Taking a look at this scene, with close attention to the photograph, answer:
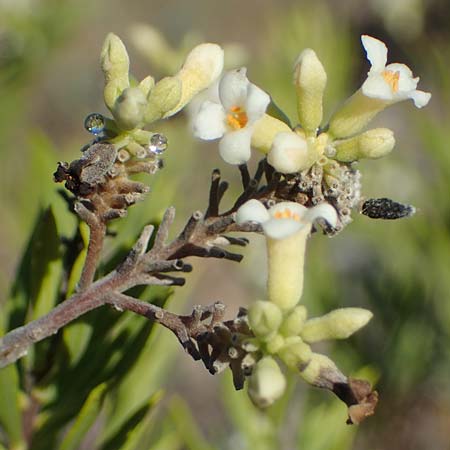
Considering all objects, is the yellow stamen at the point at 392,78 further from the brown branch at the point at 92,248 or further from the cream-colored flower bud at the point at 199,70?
the brown branch at the point at 92,248

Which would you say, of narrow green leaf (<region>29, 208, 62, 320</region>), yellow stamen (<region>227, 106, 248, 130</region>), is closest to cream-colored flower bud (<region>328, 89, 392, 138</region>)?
yellow stamen (<region>227, 106, 248, 130</region>)

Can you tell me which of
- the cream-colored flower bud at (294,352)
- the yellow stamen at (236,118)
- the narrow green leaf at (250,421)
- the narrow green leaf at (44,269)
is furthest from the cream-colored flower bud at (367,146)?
the narrow green leaf at (250,421)

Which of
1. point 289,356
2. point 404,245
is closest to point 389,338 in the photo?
point 404,245

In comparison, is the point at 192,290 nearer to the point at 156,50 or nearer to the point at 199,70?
the point at 156,50

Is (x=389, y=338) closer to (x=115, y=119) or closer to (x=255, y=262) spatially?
(x=255, y=262)

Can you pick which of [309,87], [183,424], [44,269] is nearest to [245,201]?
[309,87]

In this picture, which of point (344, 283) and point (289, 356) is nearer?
point (289, 356)
